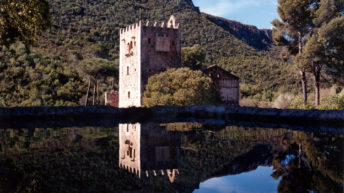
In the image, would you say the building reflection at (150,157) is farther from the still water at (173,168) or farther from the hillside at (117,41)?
the hillside at (117,41)

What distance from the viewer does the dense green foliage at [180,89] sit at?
18.6 m

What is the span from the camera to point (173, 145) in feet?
9.68

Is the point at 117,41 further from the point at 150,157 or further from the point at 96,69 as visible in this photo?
the point at 150,157

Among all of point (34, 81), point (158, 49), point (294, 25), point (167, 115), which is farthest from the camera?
point (34, 81)

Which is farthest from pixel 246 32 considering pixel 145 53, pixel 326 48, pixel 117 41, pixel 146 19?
pixel 326 48

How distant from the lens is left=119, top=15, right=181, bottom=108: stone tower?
2267cm

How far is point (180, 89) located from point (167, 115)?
10.3m

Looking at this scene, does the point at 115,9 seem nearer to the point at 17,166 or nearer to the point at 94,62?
the point at 94,62

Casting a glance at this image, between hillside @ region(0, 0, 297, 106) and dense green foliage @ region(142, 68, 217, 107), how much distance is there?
1159cm

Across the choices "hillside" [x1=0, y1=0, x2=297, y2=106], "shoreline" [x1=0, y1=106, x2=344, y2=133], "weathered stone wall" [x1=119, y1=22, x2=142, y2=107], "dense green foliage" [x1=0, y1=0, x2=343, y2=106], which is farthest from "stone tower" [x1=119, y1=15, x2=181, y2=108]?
"shoreline" [x1=0, y1=106, x2=344, y2=133]

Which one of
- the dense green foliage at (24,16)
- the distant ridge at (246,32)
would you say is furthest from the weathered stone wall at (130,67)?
the distant ridge at (246,32)

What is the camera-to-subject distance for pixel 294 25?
859 inches

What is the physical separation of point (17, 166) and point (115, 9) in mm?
47534

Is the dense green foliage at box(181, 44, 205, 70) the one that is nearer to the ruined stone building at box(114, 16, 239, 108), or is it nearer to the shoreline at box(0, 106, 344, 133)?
the ruined stone building at box(114, 16, 239, 108)
